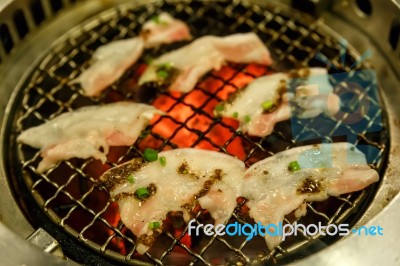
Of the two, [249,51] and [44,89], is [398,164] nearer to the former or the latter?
[249,51]

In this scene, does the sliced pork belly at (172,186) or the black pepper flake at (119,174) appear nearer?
the sliced pork belly at (172,186)

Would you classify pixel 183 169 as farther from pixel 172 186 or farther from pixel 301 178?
pixel 301 178

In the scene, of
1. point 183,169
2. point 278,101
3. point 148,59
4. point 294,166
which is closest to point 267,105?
point 278,101

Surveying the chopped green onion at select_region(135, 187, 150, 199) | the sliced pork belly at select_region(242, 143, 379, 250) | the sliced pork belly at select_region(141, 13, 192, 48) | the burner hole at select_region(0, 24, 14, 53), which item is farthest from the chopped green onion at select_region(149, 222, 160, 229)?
the burner hole at select_region(0, 24, 14, 53)

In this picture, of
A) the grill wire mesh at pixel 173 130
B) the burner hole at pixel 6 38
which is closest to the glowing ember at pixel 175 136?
the grill wire mesh at pixel 173 130

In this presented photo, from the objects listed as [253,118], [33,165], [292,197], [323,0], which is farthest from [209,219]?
[323,0]

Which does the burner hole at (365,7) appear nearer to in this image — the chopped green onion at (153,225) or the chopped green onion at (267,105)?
the chopped green onion at (267,105)

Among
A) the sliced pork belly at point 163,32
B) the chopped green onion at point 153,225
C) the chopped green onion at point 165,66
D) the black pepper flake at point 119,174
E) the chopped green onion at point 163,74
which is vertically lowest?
the chopped green onion at point 153,225
